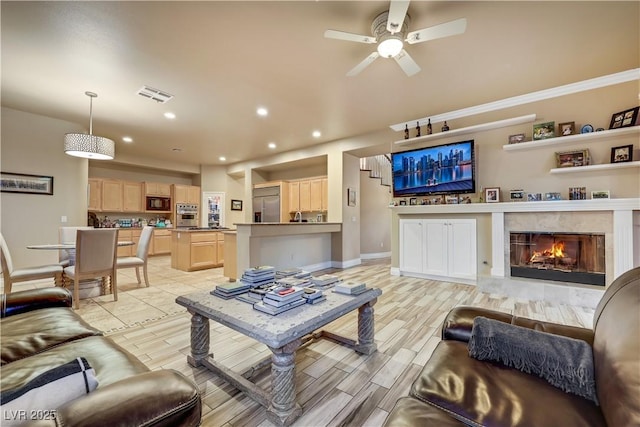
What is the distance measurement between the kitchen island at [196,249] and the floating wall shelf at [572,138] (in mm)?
5486

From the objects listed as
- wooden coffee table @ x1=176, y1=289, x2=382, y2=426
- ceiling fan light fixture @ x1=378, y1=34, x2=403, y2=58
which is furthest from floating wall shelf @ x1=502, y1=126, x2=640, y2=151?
wooden coffee table @ x1=176, y1=289, x2=382, y2=426

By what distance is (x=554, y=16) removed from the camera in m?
2.26

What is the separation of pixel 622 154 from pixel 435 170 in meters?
2.10

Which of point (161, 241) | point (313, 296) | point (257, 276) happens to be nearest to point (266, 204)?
point (161, 241)

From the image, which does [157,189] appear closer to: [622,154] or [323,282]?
[323,282]

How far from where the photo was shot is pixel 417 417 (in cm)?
88

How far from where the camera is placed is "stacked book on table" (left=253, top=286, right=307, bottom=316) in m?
1.58

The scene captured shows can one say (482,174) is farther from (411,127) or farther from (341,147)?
(341,147)

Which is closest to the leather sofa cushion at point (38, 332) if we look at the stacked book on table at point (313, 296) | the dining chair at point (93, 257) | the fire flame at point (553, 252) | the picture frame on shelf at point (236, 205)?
the stacked book on table at point (313, 296)

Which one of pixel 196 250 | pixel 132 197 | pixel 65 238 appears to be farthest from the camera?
pixel 132 197

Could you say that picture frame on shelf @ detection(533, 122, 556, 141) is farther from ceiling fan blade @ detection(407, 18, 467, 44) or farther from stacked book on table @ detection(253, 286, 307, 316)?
stacked book on table @ detection(253, 286, 307, 316)

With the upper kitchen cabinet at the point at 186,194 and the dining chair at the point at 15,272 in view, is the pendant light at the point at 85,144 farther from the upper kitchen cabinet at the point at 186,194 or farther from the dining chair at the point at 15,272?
the upper kitchen cabinet at the point at 186,194

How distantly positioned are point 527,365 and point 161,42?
11.8ft

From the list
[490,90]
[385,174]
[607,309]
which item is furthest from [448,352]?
[385,174]
